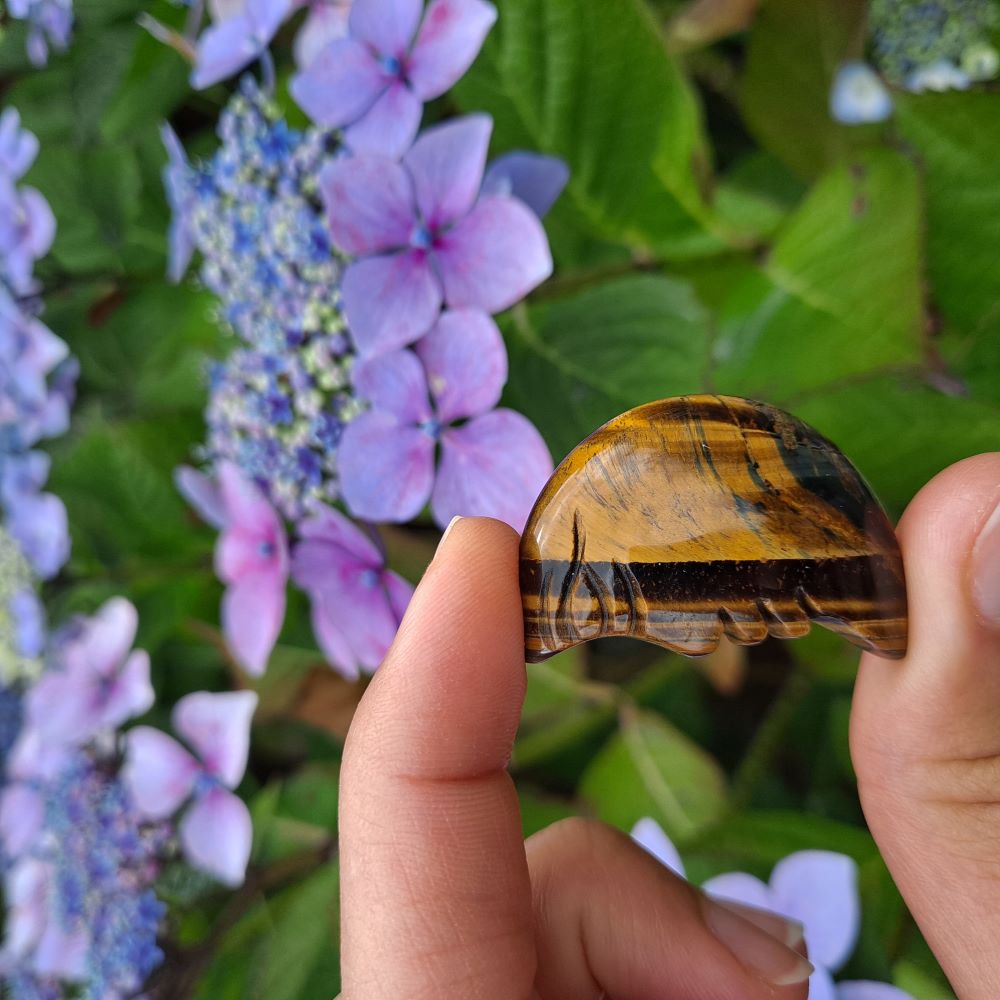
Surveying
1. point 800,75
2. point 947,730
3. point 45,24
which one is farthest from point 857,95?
point 45,24

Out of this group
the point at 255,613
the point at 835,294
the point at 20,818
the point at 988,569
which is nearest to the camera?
the point at 988,569

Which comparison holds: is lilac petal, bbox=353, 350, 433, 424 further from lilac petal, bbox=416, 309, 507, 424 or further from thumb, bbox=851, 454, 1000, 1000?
thumb, bbox=851, 454, 1000, 1000

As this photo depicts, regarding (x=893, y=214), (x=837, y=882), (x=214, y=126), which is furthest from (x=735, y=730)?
(x=214, y=126)

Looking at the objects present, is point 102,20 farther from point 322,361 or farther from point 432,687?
point 432,687

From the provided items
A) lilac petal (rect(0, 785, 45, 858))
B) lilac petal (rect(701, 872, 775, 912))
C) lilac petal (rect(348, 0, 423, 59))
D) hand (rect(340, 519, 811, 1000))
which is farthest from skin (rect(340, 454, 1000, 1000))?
lilac petal (rect(0, 785, 45, 858))

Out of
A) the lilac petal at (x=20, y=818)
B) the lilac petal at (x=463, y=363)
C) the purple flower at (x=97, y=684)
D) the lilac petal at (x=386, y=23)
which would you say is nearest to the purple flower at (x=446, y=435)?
the lilac petal at (x=463, y=363)

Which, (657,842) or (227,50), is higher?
(227,50)

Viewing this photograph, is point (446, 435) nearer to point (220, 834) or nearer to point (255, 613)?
point (255, 613)
